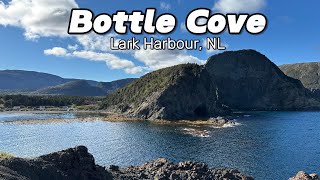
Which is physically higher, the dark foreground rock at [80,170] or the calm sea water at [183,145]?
the dark foreground rock at [80,170]

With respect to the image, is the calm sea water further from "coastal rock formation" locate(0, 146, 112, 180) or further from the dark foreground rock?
"coastal rock formation" locate(0, 146, 112, 180)

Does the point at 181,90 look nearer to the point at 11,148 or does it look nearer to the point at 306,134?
the point at 306,134

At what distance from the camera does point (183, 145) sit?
101312mm

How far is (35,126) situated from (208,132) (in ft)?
226

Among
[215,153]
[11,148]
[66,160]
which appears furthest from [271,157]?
[11,148]

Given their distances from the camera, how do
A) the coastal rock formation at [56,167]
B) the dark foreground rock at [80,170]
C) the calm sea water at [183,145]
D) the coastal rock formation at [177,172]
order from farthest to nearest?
the calm sea water at [183,145], the coastal rock formation at [177,172], the dark foreground rock at [80,170], the coastal rock formation at [56,167]

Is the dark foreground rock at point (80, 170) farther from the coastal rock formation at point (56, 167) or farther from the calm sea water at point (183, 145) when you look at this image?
the calm sea water at point (183, 145)

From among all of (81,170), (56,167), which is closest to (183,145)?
(81,170)

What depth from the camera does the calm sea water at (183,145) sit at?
7956cm

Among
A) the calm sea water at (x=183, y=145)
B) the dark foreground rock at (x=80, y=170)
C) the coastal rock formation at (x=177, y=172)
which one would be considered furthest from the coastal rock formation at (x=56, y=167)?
the calm sea water at (x=183, y=145)

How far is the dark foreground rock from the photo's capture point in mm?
35312

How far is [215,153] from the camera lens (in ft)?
293

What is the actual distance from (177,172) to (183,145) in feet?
156

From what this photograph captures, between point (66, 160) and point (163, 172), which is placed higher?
point (66, 160)
